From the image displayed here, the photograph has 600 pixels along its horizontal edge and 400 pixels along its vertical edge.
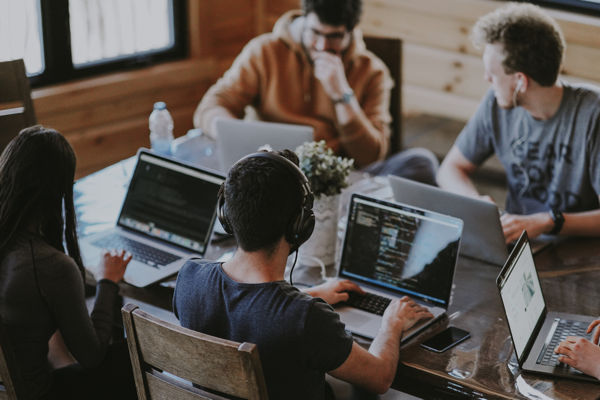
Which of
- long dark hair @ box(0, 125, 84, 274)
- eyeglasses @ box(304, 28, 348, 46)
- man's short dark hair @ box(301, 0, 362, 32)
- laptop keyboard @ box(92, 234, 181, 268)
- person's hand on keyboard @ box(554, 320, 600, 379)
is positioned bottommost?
laptop keyboard @ box(92, 234, 181, 268)

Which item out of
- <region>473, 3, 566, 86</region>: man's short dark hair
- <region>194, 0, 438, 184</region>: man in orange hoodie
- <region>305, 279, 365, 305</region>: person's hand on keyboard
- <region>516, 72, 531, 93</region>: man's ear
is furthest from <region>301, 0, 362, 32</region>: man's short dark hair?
<region>305, 279, 365, 305</region>: person's hand on keyboard

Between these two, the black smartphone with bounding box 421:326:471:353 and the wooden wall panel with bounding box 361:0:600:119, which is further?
the wooden wall panel with bounding box 361:0:600:119

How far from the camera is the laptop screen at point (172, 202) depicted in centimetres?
188

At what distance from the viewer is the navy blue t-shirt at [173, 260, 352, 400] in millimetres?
1179

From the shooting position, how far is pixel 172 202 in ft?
6.37

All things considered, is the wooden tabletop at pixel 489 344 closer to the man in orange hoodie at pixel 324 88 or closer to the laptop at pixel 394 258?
the laptop at pixel 394 258

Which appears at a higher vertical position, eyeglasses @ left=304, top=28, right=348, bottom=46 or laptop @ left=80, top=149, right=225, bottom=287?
eyeglasses @ left=304, top=28, right=348, bottom=46

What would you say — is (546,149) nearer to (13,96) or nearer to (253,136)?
(253,136)

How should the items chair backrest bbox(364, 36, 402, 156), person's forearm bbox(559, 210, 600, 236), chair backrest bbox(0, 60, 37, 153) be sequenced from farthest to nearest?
chair backrest bbox(364, 36, 402, 156), chair backrest bbox(0, 60, 37, 153), person's forearm bbox(559, 210, 600, 236)

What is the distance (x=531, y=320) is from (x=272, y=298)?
2.22 feet

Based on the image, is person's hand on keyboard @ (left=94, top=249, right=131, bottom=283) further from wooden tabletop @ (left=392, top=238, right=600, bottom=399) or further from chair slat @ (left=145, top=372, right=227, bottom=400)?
wooden tabletop @ (left=392, top=238, right=600, bottom=399)

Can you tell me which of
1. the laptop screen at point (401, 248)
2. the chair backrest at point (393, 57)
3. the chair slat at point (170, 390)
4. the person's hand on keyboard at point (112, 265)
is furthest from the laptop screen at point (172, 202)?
the chair backrest at point (393, 57)

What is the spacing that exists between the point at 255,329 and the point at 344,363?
0.61 ft

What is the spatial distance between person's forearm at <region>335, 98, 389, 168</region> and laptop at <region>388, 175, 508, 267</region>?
0.81 metres
